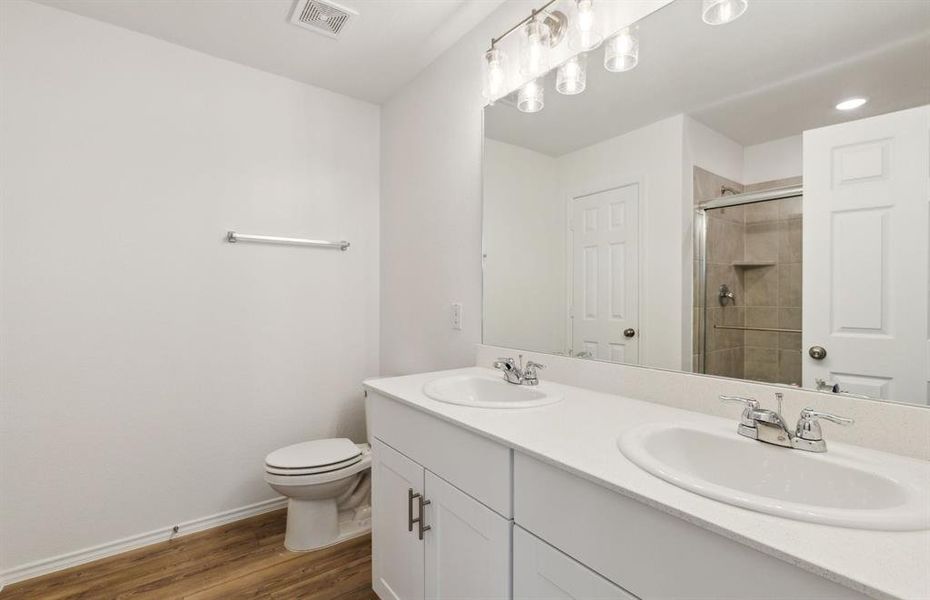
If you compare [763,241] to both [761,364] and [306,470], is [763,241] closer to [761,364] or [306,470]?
[761,364]

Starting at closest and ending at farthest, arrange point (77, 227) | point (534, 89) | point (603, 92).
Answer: point (603, 92) < point (534, 89) < point (77, 227)

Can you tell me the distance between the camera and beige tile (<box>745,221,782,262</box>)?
1030mm

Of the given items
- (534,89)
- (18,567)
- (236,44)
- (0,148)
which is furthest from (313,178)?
(18,567)

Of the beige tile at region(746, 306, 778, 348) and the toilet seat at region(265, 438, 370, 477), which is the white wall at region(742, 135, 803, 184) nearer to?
the beige tile at region(746, 306, 778, 348)

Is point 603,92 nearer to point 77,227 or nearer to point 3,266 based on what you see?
point 77,227

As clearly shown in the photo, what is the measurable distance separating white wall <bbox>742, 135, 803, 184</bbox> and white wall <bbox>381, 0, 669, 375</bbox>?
1031 mm

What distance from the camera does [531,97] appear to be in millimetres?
1650

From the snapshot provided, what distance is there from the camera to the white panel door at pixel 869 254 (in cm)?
84

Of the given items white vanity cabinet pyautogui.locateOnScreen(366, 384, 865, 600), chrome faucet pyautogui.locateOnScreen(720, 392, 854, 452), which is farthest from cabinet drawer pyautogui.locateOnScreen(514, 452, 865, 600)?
chrome faucet pyautogui.locateOnScreen(720, 392, 854, 452)

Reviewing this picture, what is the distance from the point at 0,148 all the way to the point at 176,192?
59 cm

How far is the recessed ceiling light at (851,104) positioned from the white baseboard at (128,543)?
2.77 m

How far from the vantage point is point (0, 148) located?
1690 mm

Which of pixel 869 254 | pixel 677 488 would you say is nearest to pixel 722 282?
pixel 869 254

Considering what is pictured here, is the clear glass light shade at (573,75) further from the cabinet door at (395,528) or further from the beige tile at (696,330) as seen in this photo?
the cabinet door at (395,528)
